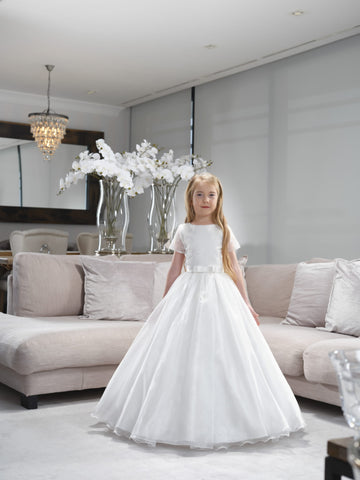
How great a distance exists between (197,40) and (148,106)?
8.76ft

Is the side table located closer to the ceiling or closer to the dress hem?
the dress hem

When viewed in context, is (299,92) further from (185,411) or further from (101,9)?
(185,411)

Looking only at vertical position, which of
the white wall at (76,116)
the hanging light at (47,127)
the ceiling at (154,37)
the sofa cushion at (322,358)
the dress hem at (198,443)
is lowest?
the dress hem at (198,443)

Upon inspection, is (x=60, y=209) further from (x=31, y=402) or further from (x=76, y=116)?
(x=31, y=402)

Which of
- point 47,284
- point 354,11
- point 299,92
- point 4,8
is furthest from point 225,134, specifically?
point 47,284

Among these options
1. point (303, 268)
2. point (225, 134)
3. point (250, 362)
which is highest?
point (225, 134)

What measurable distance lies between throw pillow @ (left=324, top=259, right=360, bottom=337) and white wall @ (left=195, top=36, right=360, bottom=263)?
5.75 ft

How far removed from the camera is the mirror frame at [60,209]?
7879mm

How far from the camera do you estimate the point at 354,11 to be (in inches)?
193

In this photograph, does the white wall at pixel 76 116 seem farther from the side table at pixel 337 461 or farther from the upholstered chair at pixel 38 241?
the side table at pixel 337 461

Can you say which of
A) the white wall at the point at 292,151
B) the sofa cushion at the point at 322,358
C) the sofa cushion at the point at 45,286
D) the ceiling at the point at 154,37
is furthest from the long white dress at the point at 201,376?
the white wall at the point at 292,151

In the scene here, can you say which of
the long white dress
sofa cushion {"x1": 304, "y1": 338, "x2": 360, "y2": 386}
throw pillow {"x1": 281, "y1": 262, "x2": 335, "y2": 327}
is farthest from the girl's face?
throw pillow {"x1": 281, "y1": 262, "x2": 335, "y2": 327}

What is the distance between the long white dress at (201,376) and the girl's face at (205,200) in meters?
0.12

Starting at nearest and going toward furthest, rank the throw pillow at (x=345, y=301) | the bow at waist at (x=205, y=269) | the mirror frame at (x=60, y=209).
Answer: the bow at waist at (x=205, y=269) → the throw pillow at (x=345, y=301) → the mirror frame at (x=60, y=209)
